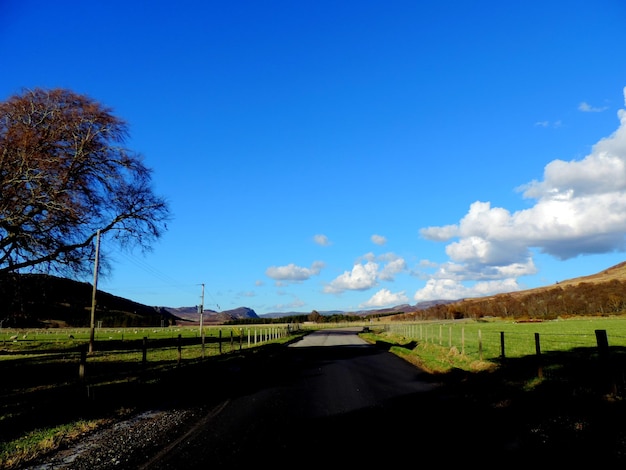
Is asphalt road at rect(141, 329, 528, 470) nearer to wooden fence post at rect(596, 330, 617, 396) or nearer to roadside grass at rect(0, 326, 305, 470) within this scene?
roadside grass at rect(0, 326, 305, 470)

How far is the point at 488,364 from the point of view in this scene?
1477 cm

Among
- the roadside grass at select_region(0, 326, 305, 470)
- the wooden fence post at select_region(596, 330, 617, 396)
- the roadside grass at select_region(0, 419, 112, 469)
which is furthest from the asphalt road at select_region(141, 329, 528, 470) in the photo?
the wooden fence post at select_region(596, 330, 617, 396)

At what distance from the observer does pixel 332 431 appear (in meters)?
6.80

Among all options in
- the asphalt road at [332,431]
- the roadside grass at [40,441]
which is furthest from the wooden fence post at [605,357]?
the roadside grass at [40,441]

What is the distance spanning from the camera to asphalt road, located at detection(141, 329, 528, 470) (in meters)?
5.47

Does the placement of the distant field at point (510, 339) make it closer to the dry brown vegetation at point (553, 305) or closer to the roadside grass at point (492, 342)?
the roadside grass at point (492, 342)

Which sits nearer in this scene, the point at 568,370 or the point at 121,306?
the point at 568,370

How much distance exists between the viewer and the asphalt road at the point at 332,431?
5473mm

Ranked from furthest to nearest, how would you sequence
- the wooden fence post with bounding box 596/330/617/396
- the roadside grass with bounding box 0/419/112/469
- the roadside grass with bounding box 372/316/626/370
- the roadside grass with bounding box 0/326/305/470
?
the roadside grass with bounding box 372/316/626/370 → the wooden fence post with bounding box 596/330/617/396 → the roadside grass with bounding box 0/326/305/470 → the roadside grass with bounding box 0/419/112/469

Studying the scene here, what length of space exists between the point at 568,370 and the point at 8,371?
2022 cm

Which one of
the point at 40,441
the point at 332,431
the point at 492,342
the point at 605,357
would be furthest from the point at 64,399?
the point at 492,342

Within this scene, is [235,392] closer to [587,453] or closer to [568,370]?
[587,453]

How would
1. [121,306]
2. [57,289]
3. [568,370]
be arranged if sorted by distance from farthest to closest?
1. [121,306]
2. [57,289]
3. [568,370]

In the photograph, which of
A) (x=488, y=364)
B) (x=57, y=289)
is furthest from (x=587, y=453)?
(x=57, y=289)
